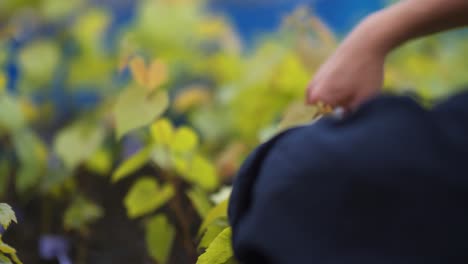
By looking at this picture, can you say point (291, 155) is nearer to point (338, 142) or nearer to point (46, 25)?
point (338, 142)

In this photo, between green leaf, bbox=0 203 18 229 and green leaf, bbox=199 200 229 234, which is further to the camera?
green leaf, bbox=199 200 229 234

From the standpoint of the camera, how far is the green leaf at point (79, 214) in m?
0.81

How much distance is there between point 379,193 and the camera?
0.42m

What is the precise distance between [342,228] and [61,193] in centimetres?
62

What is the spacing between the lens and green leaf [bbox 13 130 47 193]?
2.87ft

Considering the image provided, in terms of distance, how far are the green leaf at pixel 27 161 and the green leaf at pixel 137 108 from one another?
235 millimetres

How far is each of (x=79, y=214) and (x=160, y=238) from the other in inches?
6.0

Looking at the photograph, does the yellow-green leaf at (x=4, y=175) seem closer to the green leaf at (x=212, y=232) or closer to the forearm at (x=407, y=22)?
the green leaf at (x=212, y=232)

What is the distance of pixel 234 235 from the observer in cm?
50

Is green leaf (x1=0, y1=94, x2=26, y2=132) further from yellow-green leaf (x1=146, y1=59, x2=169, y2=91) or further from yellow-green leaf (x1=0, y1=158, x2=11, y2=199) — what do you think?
yellow-green leaf (x1=146, y1=59, x2=169, y2=91)

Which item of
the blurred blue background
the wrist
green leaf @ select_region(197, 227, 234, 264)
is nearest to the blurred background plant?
green leaf @ select_region(197, 227, 234, 264)

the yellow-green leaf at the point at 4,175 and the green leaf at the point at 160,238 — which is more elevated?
the yellow-green leaf at the point at 4,175

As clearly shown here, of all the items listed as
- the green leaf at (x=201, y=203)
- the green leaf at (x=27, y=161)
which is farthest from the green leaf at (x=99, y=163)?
the green leaf at (x=201, y=203)

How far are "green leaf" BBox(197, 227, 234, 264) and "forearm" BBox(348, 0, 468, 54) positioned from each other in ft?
0.78
